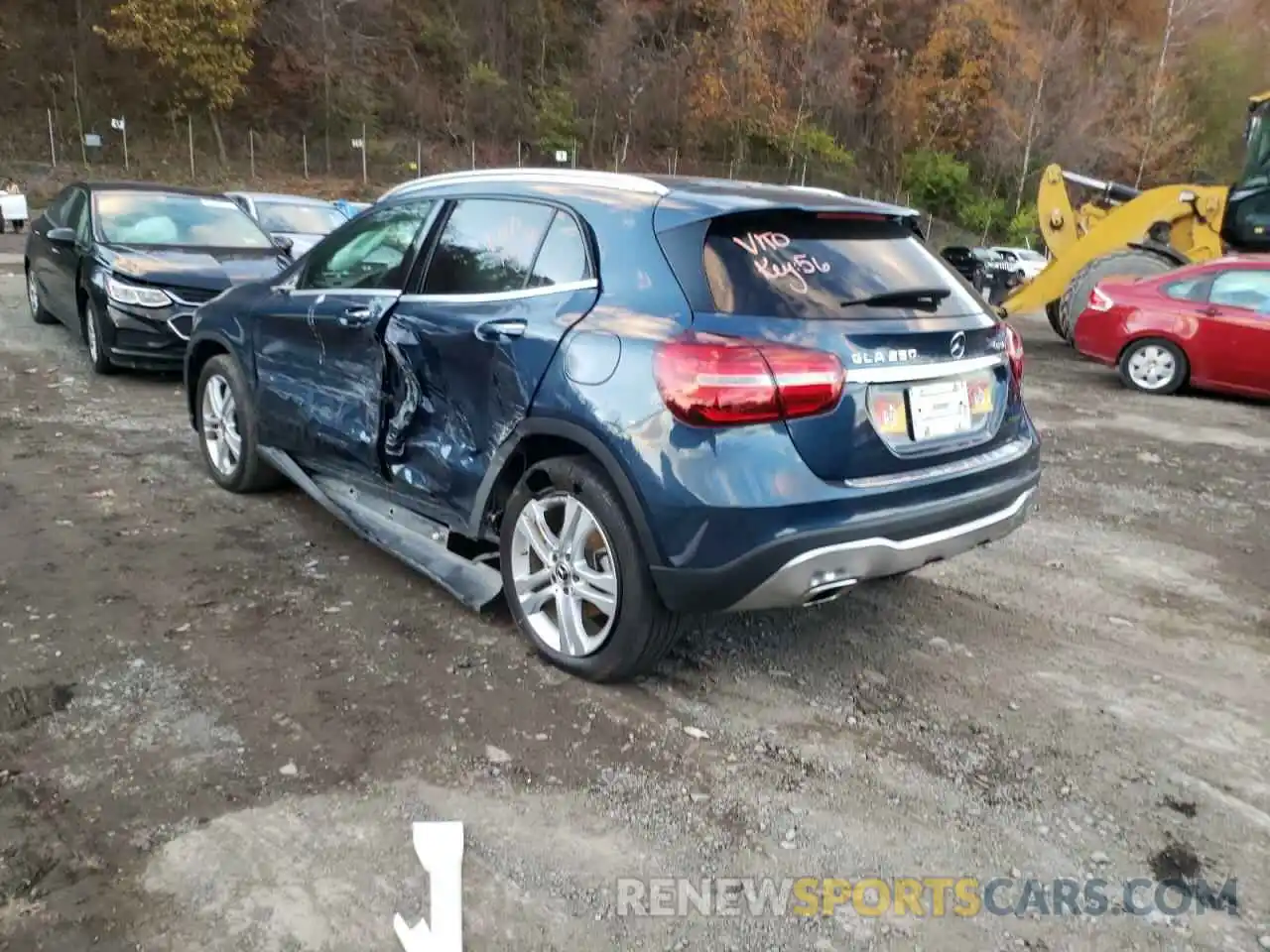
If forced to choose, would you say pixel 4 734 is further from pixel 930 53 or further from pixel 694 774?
pixel 930 53

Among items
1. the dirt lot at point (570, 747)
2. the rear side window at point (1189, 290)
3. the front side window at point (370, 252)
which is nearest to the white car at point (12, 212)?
the dirt lot at point (570, 747)

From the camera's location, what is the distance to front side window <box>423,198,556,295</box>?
3.70 meters

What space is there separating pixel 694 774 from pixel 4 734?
2.11 meters

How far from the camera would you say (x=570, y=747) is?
3.19m

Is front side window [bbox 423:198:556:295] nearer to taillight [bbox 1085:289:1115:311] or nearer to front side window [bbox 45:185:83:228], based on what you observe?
front side window [bbox 45:185:83:228]

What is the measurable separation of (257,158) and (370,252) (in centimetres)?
3576

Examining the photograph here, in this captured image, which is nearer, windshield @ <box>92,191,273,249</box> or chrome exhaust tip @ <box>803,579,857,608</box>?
chrome exhaust tip @ <box>803,579,857,608</box>

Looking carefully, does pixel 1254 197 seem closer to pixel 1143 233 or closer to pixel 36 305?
pixel 1143 233

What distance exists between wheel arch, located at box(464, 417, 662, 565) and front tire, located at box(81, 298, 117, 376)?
5483 millimetres

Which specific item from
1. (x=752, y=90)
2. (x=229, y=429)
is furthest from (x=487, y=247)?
(x=752, y=90)

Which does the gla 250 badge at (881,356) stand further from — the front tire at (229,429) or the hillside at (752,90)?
the hillside at (752,90)

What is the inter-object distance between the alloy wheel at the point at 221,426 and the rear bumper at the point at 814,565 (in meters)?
3.20

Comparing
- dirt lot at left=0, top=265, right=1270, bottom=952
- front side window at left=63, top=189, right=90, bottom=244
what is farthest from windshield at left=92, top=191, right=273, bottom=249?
dirt lot at left=0, top=265, right=1270, bottom=952

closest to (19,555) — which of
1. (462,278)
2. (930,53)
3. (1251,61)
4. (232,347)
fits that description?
(232,347)
